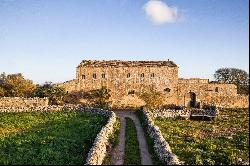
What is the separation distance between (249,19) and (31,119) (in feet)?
112

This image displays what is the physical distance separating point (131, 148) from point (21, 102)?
33.9 metres

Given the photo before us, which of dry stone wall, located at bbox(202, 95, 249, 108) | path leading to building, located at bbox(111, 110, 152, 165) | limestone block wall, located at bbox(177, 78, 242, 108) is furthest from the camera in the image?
dry stone wall, located at bbox(202, 95, 249, 108)

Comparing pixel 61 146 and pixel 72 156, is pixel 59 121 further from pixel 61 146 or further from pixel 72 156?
pixel 72 156

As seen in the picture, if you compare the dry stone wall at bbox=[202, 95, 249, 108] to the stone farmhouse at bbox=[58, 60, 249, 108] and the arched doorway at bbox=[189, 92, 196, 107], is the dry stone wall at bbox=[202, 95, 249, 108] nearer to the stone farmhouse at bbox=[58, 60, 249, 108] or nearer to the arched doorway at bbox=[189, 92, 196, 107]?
the stone farmhouse at bbox=[58, 60, 249, 108]

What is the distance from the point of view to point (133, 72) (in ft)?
206

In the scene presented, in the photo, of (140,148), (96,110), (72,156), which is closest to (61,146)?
(72,156)

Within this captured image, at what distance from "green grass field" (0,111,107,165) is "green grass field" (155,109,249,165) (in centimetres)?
636

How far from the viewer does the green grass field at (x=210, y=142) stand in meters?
24.1

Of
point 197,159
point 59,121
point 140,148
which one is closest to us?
point 197,159

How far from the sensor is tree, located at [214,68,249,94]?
296ft

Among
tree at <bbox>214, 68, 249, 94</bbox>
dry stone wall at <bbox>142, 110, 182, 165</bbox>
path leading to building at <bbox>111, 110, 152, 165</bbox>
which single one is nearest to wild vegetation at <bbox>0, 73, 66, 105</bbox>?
path leading to building at <bbox>111, 110, 152, 165</bbox>

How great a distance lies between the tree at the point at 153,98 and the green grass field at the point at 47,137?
46.7 ft

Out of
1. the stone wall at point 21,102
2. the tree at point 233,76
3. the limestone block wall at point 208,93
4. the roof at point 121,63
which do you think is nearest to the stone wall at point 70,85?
the roof at point 121,63

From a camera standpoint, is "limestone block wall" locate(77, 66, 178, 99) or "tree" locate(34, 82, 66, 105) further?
"limestone block wall" locate(77, 66, 178, 99)
